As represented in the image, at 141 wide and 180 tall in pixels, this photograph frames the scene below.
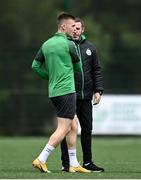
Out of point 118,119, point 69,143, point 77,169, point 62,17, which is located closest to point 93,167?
point 77,169

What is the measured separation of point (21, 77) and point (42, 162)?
50.1ft

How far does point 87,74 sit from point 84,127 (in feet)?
2.39

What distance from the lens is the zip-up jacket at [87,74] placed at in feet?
39.2

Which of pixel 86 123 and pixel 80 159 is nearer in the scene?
pixel 86 123

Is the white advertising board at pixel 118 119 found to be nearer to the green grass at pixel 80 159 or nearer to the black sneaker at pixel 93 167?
the green grass at pixel 80 159

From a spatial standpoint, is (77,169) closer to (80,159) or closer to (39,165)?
(39,165)

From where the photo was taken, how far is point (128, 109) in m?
24.5

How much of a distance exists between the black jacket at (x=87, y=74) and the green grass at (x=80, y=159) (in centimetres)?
109

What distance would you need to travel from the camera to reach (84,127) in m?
12.1

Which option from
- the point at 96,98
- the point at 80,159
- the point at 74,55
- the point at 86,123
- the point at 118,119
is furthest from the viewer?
the point at 118,119

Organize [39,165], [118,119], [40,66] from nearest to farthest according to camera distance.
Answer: [39,165], [40,66], [118,119]

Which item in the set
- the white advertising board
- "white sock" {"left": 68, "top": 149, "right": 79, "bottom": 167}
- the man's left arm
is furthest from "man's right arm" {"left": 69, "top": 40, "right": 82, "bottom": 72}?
the white advertising board

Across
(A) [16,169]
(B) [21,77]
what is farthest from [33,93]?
(A) [16,169]

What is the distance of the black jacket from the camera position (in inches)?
471
